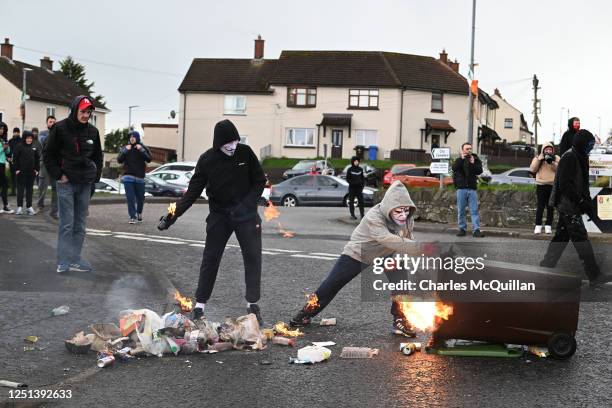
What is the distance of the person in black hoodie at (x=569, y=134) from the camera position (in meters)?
11.3

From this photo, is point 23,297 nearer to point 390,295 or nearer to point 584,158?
point 390,295

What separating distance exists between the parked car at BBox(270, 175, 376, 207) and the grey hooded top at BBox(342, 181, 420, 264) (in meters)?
23.4

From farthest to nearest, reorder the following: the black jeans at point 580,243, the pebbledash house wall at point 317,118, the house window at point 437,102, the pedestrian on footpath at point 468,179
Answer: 1. the house window at point 437,102
2. the pebbledash house wall at point 317,118
3. the pedestrian on footpath at point 468,179
4. the black jeans at point 580,243

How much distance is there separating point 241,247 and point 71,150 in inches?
122

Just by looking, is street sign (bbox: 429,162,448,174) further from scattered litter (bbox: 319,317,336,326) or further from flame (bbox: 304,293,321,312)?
flame (bbox: 304,293,321,312)

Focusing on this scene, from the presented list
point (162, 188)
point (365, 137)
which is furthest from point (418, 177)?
point (365, 137)

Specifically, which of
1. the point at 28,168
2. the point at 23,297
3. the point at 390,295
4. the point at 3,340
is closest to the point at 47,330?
the point at 3,340

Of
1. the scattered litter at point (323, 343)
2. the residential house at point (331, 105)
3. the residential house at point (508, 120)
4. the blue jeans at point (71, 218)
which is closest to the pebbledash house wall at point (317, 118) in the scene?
the residential house at point (331, 105)

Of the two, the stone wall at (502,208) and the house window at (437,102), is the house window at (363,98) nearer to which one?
the house window at (437,102)

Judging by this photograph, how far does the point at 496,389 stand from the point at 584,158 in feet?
19.0

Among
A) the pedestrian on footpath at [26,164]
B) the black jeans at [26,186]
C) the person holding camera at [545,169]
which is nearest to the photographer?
the person holding camera at [545,169]

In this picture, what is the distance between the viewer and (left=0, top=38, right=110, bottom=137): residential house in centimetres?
6681

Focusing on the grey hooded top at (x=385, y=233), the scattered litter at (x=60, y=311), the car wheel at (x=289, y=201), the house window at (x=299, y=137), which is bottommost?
the car wheel at (x=289, y=201)

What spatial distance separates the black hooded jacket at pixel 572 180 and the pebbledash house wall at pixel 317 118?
50924mm
